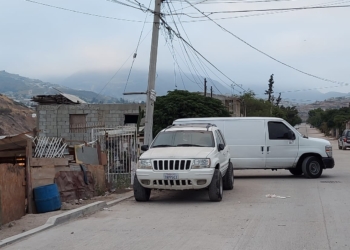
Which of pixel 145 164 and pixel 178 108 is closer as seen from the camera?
pixel 145 164

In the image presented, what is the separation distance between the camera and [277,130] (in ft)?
61.7

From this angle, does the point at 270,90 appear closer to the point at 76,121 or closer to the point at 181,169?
the point at 76,121

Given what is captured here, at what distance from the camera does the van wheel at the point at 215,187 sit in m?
12.4

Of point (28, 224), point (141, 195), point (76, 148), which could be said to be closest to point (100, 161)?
point (76, 148)

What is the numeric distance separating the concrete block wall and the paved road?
22623 mm

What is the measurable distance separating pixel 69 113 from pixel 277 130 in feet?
69.1

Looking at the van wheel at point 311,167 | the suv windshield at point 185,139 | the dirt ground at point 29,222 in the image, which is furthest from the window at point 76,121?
the dirt ground at point 29,222

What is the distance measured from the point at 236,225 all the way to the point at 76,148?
20.8 ft

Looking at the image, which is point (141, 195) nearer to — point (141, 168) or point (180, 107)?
point (141, 168)

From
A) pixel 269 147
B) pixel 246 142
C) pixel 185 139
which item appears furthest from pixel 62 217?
pixel 269 147

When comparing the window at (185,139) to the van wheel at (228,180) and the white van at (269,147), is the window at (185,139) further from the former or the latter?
the white van at (269,147)

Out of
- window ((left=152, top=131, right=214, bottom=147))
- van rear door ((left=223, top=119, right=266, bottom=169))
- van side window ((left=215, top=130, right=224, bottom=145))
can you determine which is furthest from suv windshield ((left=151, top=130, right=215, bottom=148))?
van rear door ((left=223, top=119, right=266, bottom=169))

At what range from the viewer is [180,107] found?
102 feet

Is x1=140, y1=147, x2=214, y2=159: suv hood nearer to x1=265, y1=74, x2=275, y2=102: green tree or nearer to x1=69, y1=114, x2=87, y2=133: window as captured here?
x1=69, y1=114, x2=87, y2=133: window
